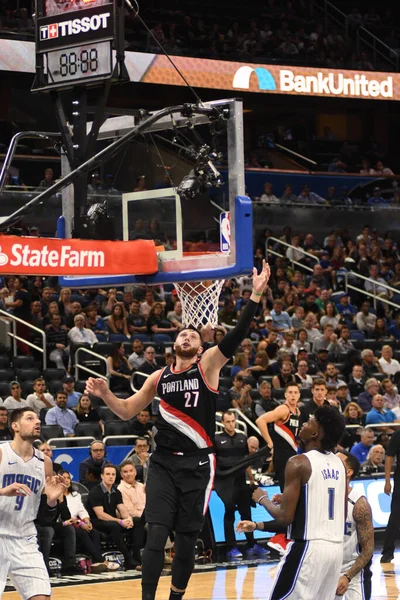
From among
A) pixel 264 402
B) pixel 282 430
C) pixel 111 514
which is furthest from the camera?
pixel 264 402

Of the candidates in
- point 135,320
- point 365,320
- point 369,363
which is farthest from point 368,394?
point 365,320

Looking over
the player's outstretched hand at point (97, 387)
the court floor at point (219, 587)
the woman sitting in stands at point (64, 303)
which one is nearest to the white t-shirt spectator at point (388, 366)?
the woman sitting in stands at point (64, 303)

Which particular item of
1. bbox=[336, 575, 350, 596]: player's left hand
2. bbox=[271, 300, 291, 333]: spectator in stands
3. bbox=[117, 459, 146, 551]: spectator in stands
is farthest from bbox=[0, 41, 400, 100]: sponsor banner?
bbox=[336, 575, 350, 596]: player's left hand

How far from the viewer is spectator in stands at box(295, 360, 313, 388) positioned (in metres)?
17.8

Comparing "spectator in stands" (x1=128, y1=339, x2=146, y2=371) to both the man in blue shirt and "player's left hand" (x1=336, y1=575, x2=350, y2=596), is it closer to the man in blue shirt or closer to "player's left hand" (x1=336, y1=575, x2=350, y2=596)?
the man in blue shirt

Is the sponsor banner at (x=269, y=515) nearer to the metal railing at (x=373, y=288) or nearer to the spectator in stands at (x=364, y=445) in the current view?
the spectator in stands at (x=364, y=445)

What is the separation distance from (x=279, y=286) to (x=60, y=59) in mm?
12402

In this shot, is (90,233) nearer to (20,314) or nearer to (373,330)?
(20,314)

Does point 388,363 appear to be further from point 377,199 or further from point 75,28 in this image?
point 75,28

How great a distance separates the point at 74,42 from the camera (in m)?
9.63

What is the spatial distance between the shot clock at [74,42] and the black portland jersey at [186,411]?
293 cm

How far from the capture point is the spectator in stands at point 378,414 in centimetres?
1731

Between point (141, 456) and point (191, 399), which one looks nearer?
point (191, 399)

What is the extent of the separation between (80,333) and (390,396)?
195 inches
